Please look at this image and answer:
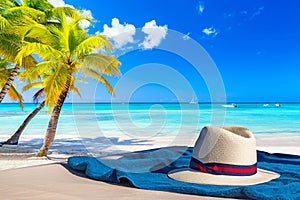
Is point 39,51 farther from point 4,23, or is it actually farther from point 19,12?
point 19,12

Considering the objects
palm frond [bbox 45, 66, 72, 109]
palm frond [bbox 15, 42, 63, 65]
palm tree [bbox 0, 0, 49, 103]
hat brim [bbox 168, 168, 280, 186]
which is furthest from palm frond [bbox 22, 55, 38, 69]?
hat brim [bbox 168, 168, 280, 186]

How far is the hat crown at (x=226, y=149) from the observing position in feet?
14.0

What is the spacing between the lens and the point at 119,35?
7.39 meters

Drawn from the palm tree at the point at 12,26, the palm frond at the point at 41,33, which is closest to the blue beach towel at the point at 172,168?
the palm frond at the point at 41,33

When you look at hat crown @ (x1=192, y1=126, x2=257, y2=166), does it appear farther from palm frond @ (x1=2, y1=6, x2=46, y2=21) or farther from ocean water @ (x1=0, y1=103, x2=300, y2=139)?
palm frond @ (x1=2, y1=6, x2=46, y2=21)

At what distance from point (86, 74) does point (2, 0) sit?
3.52m

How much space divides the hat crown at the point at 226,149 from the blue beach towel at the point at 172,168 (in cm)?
46

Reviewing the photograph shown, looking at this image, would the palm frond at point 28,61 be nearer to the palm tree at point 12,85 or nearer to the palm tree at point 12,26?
the palm tree at point 12,26

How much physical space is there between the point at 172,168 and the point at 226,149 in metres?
1.29

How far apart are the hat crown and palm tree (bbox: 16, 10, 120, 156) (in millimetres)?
4469

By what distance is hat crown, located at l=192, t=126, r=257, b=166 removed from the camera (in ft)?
14.0

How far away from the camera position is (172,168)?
5266mm

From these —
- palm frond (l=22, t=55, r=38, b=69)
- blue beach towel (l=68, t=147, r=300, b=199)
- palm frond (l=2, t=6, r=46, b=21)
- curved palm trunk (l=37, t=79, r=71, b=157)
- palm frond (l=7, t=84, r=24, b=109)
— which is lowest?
blue beach towel (l=68, t=147, r=300, b=199)

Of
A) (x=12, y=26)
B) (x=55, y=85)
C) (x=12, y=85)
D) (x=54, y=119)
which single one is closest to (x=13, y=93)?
(x=12, y=85)
